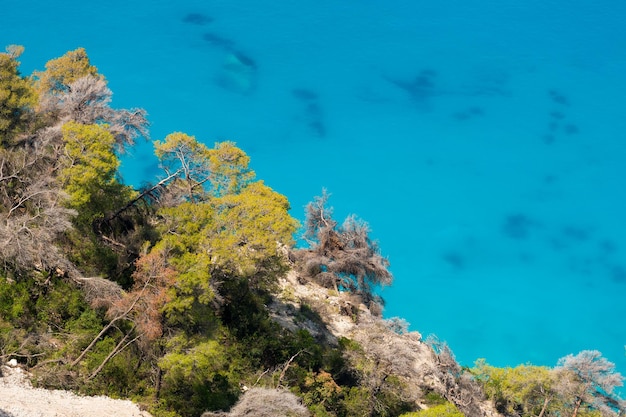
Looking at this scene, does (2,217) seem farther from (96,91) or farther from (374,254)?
(374,254)

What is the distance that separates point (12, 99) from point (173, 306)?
56.7ft

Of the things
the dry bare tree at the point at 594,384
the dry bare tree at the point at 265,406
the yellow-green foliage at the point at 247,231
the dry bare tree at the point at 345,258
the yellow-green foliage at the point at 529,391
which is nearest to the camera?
the dry bare tree at the point at 265,406

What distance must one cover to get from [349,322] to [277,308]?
620 cm

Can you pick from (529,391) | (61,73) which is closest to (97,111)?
(61,73)

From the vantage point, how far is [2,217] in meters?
31.9

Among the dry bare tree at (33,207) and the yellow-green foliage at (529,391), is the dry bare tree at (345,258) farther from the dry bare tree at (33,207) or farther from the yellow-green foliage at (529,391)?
the dry bare tree at (33,207)

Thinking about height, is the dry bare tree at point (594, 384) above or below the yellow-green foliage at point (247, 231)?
above

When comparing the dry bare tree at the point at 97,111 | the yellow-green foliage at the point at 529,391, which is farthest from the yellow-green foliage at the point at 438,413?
the dry bare tree at the point at 97,111

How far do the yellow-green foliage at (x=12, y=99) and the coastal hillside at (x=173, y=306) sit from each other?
10 centimetres

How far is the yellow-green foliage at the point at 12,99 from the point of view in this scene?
38875 millimetres

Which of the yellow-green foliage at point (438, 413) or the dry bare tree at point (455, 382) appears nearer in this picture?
the yellow-green foliage at point (438, 413)

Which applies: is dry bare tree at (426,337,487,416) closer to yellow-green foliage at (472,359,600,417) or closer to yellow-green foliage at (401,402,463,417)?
yellow-green foliage at (472,359,600,417)

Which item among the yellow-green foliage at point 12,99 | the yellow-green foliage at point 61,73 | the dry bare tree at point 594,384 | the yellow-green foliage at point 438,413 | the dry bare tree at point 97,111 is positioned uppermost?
the dry bare tree at point 594,384

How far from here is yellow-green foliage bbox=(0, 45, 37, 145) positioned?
38.9 metres
